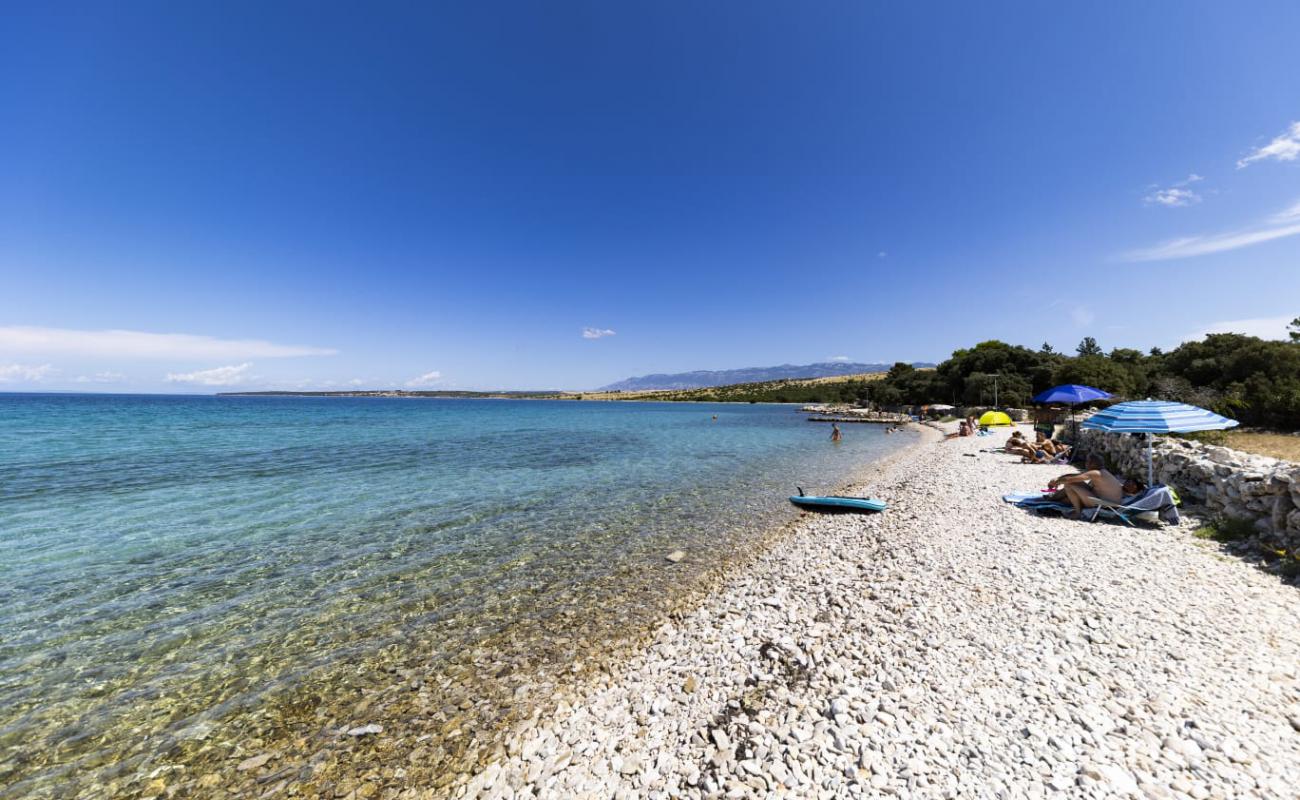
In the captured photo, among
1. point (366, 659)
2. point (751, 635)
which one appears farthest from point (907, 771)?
point (366, 659)

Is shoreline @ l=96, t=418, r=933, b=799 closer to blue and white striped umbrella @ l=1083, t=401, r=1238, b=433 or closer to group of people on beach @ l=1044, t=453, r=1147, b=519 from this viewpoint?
group of people on beach @ l=1044, t=453, r=1147, b=519

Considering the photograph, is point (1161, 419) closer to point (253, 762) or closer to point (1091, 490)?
point (1091, 490)

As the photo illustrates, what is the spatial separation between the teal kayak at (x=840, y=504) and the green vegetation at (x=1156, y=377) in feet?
68.8

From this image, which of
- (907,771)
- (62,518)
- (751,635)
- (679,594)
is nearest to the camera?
(907,771)

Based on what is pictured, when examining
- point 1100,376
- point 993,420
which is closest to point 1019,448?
point 993,420

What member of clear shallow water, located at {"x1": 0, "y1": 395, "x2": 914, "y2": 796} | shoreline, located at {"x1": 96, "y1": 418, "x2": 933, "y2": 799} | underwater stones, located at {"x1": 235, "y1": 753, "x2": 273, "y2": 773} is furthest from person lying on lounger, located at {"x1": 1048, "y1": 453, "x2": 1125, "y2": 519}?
underwater stones, located at {"x1": 235, "y1": 753, "x2": 273, "y2": 773}

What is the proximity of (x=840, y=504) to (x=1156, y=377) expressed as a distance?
50.1m

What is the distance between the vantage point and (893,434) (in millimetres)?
45969

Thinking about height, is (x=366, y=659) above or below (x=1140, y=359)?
below

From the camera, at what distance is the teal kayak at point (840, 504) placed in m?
14.4

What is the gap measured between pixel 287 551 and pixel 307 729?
7163mm

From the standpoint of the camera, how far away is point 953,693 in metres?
4.94

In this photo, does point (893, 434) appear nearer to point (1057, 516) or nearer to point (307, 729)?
point (1057, 516)

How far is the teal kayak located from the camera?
14.4 meters
